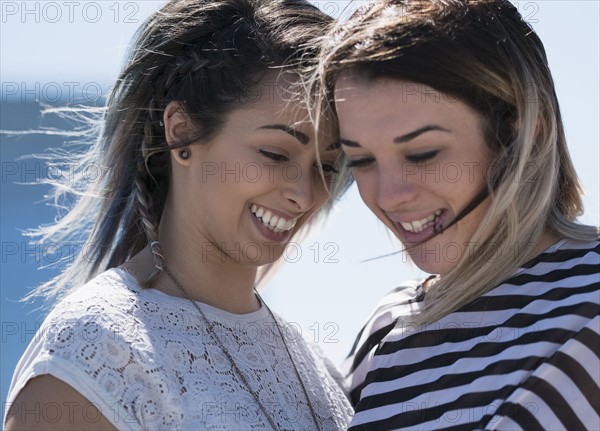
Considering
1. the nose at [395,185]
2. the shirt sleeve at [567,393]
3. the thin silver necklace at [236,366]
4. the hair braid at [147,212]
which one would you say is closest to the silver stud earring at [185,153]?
the hair braid at [147,212]

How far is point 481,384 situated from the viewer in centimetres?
191

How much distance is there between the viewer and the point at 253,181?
2328mm

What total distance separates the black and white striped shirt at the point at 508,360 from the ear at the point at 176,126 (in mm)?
717

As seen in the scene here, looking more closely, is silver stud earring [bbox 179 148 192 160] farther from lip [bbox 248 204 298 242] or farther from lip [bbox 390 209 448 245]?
lip [bbox 390 209 448 245]

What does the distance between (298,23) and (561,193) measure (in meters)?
0.80

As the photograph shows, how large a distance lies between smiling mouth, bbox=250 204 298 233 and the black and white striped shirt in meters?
0.42

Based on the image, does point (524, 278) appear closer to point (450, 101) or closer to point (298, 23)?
point (450, 101)

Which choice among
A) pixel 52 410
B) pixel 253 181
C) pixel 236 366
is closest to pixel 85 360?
pixel 52 410

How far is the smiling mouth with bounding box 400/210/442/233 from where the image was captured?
83.0 inches

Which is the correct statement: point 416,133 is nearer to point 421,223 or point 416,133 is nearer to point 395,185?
point 395,185

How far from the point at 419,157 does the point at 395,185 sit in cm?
9

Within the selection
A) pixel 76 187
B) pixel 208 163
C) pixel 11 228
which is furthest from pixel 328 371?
pixel 11 228

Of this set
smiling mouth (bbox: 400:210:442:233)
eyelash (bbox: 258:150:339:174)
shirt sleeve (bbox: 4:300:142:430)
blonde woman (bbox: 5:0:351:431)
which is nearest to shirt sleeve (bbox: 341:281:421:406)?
blonde woman (bbox: 5:0:351:431)

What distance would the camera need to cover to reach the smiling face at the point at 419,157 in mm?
1993
